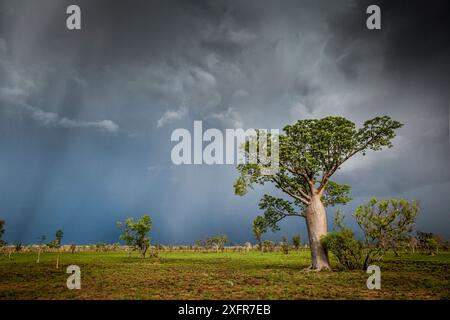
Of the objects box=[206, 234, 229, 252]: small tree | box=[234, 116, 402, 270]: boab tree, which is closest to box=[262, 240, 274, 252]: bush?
box=[206, 234, 229, 252]: small tree

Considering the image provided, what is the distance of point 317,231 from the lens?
20.8m

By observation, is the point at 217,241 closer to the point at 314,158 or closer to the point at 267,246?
the point at 267,246

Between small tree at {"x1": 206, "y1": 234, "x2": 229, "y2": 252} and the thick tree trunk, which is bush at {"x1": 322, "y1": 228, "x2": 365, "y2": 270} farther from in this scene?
small tree at {"x1": 206, "y1": 234, "x2": 229, "y2": 252}

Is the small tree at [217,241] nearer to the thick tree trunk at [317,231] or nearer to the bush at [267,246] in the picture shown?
the bush at [267,246]

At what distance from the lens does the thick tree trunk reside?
66.9 feet

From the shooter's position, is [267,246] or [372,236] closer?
[372,236]

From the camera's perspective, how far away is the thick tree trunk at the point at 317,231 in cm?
2039

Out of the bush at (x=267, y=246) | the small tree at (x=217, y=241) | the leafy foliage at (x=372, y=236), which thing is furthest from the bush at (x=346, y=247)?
the small tree at (x=217, y=241)

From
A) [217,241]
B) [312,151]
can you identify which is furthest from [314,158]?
[217,241]

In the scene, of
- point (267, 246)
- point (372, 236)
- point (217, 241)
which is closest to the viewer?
point (372, 236)

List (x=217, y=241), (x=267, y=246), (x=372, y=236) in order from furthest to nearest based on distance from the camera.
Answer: (x=217, y=241)
(x=267, y=246)
(x=372, y=236)

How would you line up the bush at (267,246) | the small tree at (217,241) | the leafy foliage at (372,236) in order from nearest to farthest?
the leafy foliage at (372,236)
the bush at (267,246)
the small tree at (217,241)
